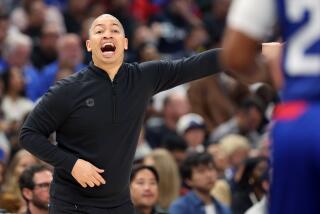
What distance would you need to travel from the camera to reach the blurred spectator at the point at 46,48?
44.5ft

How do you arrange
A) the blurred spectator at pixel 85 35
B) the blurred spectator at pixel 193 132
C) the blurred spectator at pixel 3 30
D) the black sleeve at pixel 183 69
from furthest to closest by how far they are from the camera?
the blurred spectator at pixel 85 35, the blurred spectator at pixel 3 30, the blurred spectator at pixel 193 132, the black sleeve at pixel 183 69

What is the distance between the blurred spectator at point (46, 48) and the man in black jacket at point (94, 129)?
25.3 ft

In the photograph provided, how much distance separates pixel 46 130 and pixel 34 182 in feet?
6.27

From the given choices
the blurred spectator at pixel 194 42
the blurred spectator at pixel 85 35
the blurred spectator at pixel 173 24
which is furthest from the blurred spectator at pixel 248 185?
the blurred spectator at pixel 173 24

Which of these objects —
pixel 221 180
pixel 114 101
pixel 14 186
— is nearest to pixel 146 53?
pixel 221 180

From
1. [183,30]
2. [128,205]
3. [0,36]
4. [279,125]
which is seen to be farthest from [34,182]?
[183,30]

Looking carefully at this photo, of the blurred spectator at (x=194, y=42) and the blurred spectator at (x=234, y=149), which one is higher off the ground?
the blurred spectator at (x=194, y=42)

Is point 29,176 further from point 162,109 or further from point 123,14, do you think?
point 123,14

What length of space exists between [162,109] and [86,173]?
7570 mm

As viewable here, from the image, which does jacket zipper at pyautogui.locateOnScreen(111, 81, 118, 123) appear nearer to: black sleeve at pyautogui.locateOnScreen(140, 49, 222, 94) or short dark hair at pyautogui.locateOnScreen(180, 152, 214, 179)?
black sleeve at pyautogui.locateOnScreen(140, 49, 222, 94)

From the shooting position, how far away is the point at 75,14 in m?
15.0

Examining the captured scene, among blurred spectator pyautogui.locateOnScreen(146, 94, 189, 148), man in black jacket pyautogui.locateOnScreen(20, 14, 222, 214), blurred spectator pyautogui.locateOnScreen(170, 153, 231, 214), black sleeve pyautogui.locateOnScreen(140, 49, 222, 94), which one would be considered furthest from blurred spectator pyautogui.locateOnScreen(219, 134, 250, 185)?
man in black jacket pyautogui.locateOnScreen(20, 14, 222, 214)

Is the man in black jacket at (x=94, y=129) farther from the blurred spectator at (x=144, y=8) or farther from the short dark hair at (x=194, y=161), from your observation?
the blurred spectator at (x=144, y=8)

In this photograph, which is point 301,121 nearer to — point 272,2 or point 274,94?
point 272,2
